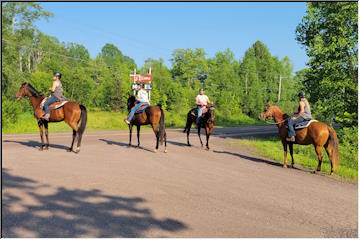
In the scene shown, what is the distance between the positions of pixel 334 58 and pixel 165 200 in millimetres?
17611

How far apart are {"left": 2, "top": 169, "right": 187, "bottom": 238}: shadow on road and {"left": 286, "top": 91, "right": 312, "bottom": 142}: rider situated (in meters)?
6.56

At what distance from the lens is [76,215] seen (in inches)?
204

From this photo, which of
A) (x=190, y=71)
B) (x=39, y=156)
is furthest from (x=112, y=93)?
(x=39, y=156)

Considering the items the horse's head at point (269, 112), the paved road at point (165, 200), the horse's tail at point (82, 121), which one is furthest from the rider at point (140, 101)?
the horse's head at point (269, 112)

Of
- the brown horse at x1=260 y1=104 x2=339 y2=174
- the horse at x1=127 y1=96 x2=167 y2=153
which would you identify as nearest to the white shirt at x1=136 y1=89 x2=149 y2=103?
the horse at x1=127 y1=96 x2=167 y2=153

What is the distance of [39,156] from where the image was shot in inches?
416

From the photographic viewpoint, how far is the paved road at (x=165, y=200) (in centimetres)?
484

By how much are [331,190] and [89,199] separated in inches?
227

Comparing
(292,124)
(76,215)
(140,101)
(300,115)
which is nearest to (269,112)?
(292,124)

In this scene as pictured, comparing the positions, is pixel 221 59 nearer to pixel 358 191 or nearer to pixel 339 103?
pixel 339 103

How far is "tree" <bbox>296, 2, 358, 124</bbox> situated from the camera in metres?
19.2

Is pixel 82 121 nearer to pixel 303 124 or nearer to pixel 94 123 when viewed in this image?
pixel 303 124

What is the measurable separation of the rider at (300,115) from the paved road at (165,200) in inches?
47.5

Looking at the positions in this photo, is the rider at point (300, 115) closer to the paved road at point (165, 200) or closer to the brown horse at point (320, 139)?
the brown horse at point (320, 139)
